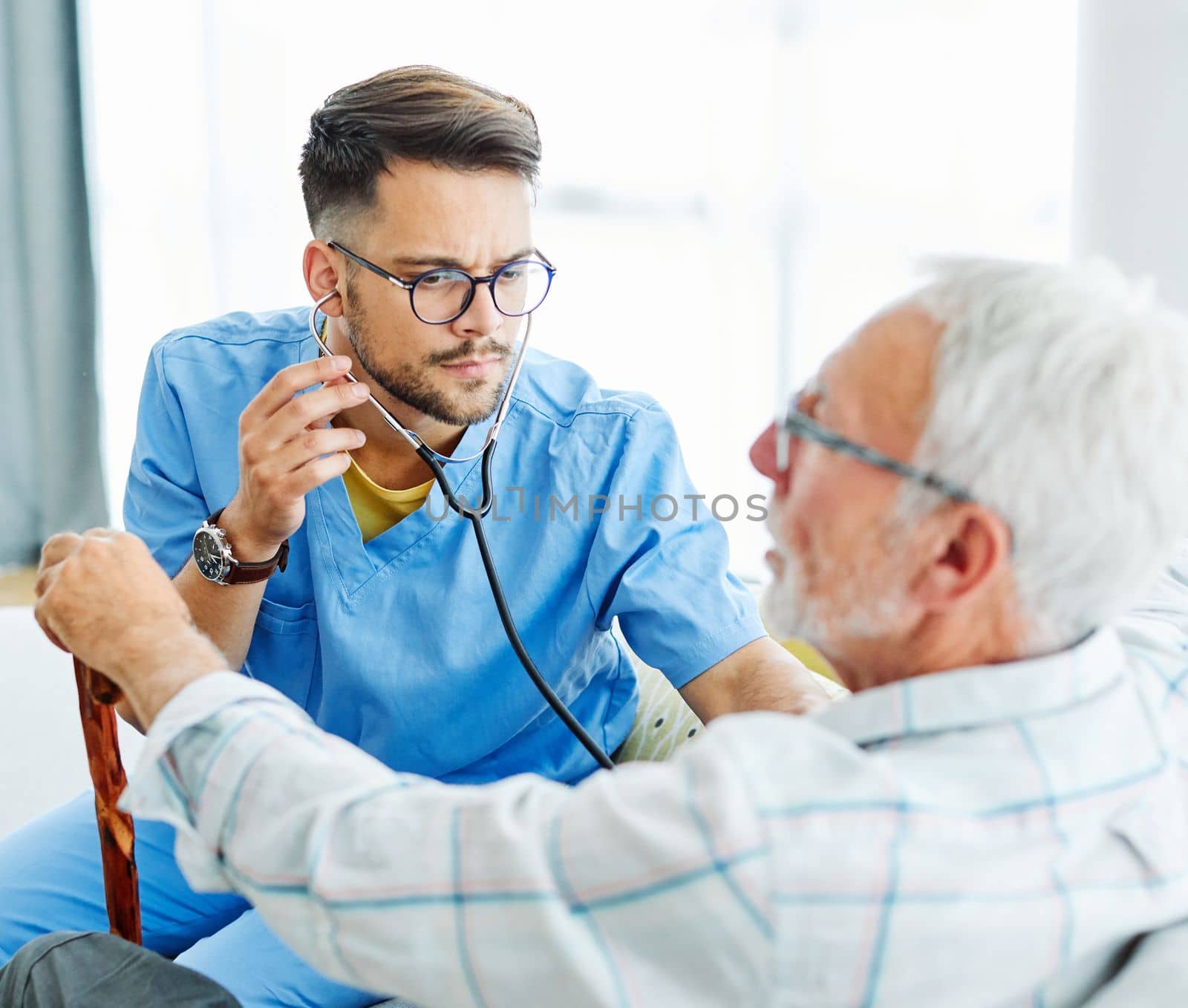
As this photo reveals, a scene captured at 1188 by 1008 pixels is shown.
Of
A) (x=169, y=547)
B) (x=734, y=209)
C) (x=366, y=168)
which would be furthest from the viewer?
(x=734, y=209)

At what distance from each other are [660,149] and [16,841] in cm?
198

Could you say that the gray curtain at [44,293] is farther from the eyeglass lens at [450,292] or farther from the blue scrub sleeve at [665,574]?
the blue scrub sleeve at [665,574]

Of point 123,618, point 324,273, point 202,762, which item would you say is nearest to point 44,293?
point 324,273

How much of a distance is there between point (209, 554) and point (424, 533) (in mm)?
247

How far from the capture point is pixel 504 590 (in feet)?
4.55

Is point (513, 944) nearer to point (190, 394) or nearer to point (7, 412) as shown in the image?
point (190, 394)

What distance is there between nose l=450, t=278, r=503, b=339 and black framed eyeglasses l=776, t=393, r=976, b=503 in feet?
1.74

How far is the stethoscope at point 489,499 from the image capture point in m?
1.26

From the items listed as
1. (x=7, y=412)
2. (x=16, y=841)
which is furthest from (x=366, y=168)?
(x=7, y=412)

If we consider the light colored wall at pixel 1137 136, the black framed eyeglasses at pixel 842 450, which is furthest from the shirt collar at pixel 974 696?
the light colored wall at pixel 1137 136

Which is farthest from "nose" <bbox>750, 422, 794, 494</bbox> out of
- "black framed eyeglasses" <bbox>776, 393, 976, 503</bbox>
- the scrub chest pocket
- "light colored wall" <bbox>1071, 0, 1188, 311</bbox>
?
"light colored wall" <bbox>1071, 0, 1188, 311</bbox>

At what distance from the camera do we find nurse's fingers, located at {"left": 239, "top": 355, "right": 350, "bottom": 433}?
122cm

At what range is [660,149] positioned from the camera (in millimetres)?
2717

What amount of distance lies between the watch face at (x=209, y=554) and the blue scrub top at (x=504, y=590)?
0.46 feet
